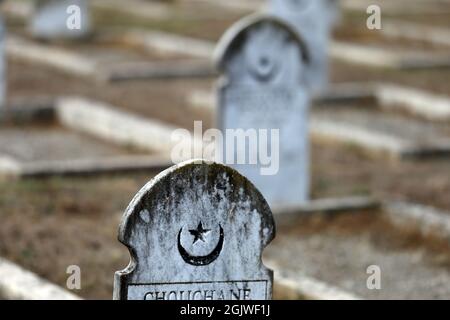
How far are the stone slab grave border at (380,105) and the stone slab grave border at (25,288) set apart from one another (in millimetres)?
5240

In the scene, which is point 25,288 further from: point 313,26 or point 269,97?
point 313,26

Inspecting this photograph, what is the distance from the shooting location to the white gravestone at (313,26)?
15.9 meters

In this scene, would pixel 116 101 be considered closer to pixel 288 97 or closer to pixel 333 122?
pixel 333 122

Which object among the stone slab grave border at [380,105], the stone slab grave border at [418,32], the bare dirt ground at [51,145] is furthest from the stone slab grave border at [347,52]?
the bare dirt ground at [51,145]

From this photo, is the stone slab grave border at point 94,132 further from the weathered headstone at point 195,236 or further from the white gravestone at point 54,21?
the weathered headstone at point 195,236

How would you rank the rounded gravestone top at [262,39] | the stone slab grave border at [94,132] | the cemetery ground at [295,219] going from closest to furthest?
the cemetery ground at [295,219]
the rounded gravestone top at [262,39]
the stone slab grave border at [94,132]

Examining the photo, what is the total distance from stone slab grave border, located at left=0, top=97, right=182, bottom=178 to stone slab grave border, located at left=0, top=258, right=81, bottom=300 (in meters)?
3.17

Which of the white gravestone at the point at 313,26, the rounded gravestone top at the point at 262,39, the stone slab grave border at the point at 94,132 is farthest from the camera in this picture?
the white gravestone at the point at 313,26

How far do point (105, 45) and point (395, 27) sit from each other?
4.51 m

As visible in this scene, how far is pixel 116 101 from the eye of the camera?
49.9 feet

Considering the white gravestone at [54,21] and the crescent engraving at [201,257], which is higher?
the white gravestone at [54,21]

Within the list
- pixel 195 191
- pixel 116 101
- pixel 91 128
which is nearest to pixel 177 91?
pixel 116 101

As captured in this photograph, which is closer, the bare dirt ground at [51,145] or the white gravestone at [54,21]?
the bare dirt ground at [51,145]

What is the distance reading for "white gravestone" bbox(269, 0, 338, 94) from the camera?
1590cm
